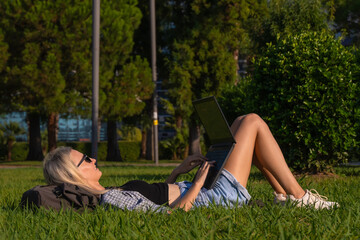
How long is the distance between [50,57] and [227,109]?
9580 millimetres

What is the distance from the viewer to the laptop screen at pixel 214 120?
14.3ft

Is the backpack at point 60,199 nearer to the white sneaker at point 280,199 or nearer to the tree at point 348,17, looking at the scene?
the white sneaker at point 280,199

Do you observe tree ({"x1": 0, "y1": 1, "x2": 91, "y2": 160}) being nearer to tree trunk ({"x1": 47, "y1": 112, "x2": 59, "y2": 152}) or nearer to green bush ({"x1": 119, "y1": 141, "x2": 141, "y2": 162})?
tree trunk ({"x1": 47, "y1": 112, "x2": 59, "y2": 152})

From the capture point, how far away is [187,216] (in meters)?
3.99

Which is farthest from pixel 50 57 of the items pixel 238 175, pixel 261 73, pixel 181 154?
pixel 238 175

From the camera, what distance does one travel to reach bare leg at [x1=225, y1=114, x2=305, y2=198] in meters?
4.62

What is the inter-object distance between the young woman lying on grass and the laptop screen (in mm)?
237

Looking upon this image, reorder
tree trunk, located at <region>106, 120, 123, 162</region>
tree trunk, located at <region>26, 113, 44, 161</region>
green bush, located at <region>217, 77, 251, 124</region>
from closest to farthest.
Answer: green bush, located at <region>217, 77, 251, 124</region>, tree trunk, located at <region>26, 113, 44, 161</region>, tree trunk, located at <region>106, 120, 123, 162</region>

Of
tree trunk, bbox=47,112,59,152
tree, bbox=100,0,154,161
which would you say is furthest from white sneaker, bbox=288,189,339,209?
tree trunk, bbox=47,112,59,152

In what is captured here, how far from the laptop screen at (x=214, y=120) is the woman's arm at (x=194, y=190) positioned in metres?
0.32

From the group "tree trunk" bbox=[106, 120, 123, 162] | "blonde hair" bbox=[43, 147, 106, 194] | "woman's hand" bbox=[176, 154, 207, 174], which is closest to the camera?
"blonde hair" bbox=[43, 147, 106, 194]

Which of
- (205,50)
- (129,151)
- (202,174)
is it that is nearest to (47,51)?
(205,50)

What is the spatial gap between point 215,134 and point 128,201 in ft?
3.21

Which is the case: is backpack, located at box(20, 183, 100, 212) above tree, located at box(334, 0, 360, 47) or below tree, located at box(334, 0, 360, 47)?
below
